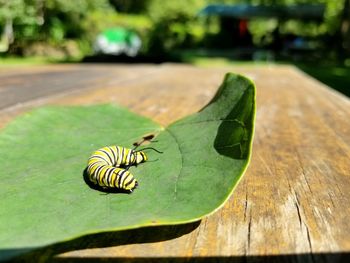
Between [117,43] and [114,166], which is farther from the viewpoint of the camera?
[117,43]

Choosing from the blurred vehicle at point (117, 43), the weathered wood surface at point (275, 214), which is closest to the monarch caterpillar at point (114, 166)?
the weathered wood surface at point (275, 214)

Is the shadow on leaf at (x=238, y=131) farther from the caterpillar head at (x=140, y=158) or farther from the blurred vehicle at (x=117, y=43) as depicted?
the blurred vehicle at (x=117, y=43)

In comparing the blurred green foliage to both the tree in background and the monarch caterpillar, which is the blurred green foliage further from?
the monarch caterpillar

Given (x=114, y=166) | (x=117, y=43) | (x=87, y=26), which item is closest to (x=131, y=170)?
(x=114, y=166)

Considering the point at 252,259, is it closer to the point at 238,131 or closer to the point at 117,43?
the point at 238,131

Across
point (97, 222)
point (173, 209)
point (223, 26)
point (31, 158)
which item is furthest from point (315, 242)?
point (223, 26)

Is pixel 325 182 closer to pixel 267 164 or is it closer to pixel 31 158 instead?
pixel 267 164
